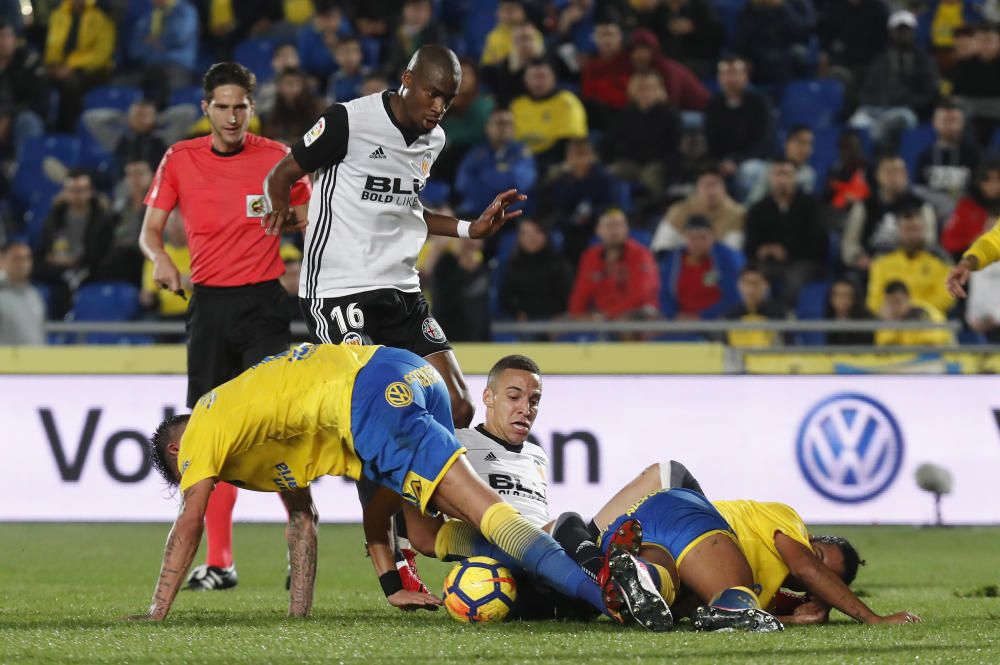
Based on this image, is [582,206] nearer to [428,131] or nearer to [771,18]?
[771,18]

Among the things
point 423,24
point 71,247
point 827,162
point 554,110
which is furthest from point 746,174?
point 71,247

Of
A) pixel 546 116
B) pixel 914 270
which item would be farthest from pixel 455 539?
pixel 546 116

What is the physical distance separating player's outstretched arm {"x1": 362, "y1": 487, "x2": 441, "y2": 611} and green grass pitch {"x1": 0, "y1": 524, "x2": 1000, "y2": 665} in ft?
0.36

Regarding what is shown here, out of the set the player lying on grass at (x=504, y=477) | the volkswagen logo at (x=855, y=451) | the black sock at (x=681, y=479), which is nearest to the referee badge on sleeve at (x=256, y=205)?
the player lying on grass at (x=504, y=477)

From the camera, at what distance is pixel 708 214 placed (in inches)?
516

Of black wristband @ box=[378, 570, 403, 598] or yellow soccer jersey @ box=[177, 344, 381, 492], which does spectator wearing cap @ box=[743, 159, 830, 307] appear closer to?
black wristband @ box=[378, 570, 403, 598]

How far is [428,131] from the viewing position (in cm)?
669

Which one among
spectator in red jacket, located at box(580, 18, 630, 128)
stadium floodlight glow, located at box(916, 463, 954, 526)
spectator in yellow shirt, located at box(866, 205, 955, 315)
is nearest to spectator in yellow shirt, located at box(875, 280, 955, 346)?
spectator in yellow shirt, located at box(866, 205, 955, 315)

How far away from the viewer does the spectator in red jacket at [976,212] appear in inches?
501

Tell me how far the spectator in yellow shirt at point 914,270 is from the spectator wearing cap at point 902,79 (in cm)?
296

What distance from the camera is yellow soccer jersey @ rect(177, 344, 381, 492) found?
548 centimetres

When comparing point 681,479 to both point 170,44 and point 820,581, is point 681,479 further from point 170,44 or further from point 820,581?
point 170,44

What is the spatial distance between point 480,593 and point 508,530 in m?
0.49

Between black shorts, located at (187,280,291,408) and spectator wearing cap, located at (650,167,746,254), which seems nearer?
black shorts, located at (187,280,291,408)
